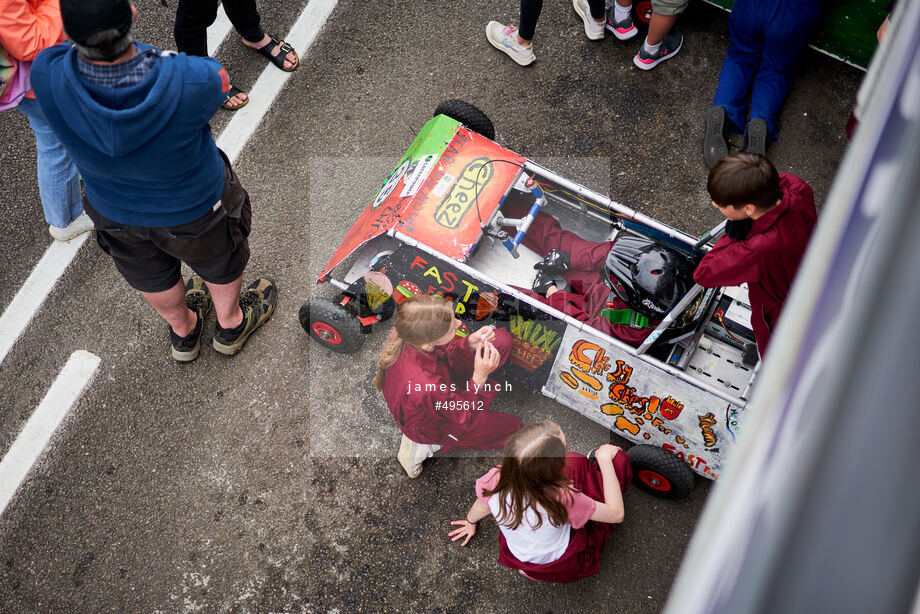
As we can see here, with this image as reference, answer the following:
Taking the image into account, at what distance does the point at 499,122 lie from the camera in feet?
15.3

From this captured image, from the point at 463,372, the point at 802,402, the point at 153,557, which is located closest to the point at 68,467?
the point at 153,557

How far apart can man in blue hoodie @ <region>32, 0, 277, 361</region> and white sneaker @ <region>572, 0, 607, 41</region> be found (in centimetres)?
293

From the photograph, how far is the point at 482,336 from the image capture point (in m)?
3.23

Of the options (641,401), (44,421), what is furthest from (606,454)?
(44,421)

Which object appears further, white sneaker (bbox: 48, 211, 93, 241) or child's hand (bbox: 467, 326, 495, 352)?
white sneaker (bbox: 48, 211, 93, 241)

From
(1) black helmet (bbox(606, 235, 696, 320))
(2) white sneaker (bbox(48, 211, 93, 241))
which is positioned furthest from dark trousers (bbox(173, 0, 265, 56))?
(1) black helmet (bbox(606, 235, 696, 320))

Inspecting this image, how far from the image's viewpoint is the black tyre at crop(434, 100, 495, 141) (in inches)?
155

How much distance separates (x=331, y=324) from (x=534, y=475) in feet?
5.27

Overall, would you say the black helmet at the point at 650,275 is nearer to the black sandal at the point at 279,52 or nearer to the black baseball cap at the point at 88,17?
the black baseball cap at the point at 88,17

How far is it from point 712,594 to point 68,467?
158 inches

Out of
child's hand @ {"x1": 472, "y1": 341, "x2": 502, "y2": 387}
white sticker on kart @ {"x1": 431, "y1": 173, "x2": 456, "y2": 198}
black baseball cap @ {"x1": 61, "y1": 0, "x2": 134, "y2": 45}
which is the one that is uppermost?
black baseball cap @ {"x1": 61, "y1": 0, "x2": 134, "y2": 45}

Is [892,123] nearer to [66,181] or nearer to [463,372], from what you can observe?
[463,372]

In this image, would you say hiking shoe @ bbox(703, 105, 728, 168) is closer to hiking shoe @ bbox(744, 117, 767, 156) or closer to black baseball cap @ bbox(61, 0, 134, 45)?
hiking shoe @ bbox(744, 117, 767, 156)

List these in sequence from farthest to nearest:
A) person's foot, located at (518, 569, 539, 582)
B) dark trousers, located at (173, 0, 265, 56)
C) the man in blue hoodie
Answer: dark trousers, located at (173, 0, 265, 56) → person's foot, located at (518, 569, 539, 582) → the man in blue hoodie
